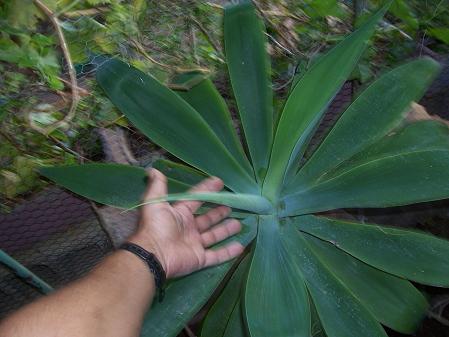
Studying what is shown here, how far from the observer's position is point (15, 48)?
3.61 feet

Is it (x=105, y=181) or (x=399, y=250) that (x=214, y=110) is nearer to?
(x=105, y=181)

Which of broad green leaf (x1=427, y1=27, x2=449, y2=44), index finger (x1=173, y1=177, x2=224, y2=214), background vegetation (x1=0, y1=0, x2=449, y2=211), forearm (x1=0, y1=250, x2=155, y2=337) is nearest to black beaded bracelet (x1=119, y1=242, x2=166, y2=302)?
forearm (x1=0, y1=250, x2=155, y2=337)

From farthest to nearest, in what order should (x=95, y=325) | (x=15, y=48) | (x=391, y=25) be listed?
(x=391, y=25), (x=15, y=48), (x=95, y=325)

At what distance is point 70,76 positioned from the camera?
1142 millimetres

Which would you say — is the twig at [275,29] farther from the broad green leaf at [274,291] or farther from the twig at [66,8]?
the broad green leaf at [274,291]

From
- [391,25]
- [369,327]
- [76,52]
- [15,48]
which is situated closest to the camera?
[369,327]

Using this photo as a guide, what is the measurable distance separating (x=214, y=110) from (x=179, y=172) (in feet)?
0.49

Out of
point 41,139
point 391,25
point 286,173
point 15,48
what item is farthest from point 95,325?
point 391,25

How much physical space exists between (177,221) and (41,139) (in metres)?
0.46

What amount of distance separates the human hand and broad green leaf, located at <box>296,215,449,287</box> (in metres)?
0.21

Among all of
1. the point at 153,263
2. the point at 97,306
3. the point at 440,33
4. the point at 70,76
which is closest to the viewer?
the point at 97,306

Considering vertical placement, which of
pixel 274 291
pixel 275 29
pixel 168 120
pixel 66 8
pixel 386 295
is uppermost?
pixel 66 8

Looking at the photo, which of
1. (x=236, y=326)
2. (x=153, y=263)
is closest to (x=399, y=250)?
(x=236, y=326)

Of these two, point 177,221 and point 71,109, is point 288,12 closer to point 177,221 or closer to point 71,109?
point 71,109
